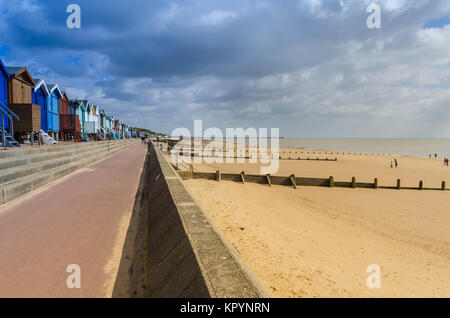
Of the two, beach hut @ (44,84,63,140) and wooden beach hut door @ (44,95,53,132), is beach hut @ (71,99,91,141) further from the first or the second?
wooden beach hut door @ (44,95,53,132)

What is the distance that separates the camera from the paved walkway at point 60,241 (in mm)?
3891

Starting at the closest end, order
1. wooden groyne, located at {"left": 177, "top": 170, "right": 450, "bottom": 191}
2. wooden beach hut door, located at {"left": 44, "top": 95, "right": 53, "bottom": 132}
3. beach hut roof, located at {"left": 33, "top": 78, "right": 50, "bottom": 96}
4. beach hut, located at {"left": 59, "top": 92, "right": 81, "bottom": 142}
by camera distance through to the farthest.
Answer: wooden groyne, located at {"left": 177, "top": 170, "right": 450, "bottom": 191}
beach hut roof, located at {"left": 33, "top": 78, "right": 50, "bottom": 96}
wooden beach hut door, located at {"left": 44, "top": 95, "right": 53, "bottom": 132}
beach hut, located at {"left": 59, "top": 92, "right": 81, "bottom": 142}

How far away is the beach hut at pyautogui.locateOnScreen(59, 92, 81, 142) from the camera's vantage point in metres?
28.9

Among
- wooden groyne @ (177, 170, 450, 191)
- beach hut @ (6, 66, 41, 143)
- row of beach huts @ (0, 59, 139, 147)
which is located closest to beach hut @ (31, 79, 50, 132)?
row of beach huts @ (0, 59, 139, 147)

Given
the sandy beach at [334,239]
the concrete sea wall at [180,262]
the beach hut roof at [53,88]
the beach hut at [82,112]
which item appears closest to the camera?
the concrete sea wall at [180,262]

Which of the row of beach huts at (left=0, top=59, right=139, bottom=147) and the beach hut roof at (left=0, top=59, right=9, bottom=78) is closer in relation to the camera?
the row of beach huts at (left=0, top=59, right=139, bottom=147)

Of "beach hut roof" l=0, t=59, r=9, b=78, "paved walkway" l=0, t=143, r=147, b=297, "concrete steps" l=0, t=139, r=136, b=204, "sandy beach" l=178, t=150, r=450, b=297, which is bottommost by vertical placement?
"sandy beach" l=178, t=150, r=450, b=297

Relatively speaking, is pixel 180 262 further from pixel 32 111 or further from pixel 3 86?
pixel 3 86

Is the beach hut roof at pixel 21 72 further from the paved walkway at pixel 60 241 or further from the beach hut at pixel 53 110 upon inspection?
the paved walkway at pixel 60 241

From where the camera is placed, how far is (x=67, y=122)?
29.0 metres

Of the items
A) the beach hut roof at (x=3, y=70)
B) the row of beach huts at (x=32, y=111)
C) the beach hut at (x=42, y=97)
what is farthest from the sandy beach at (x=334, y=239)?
the beach hut at (x=42, y=97)

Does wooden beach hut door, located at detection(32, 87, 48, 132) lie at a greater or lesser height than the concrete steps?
greater
